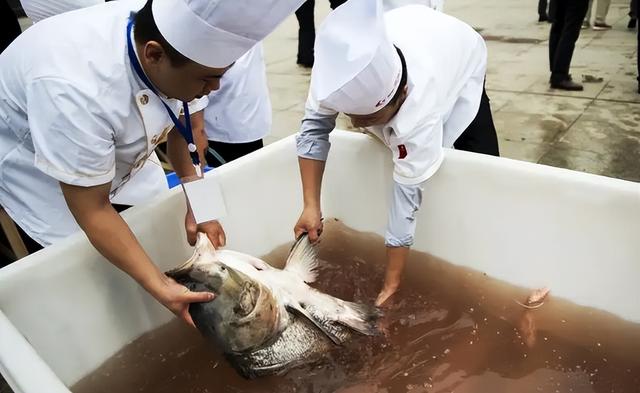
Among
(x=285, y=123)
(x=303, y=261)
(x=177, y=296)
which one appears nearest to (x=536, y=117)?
(x=285, y=123)

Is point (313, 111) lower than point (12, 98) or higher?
lower

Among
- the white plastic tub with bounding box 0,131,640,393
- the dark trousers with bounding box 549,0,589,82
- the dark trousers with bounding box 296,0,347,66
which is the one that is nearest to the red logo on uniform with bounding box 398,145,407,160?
the white plastic tub with bounding box 0,131,640,393

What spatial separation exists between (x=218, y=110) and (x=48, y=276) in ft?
3.31

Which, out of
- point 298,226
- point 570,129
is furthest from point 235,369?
point 570,129

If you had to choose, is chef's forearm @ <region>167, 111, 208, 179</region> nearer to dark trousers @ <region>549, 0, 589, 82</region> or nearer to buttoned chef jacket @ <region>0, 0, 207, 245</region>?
buttoned chef jacket @ <region>0, 0, 207, 245</region>

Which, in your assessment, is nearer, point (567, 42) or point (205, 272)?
point (205, 272)

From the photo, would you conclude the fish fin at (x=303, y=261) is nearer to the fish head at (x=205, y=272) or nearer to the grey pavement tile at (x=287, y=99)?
the fish head at (x=205, y=272)

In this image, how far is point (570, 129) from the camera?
3.64 meters

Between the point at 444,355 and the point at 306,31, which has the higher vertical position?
the point at 444,355

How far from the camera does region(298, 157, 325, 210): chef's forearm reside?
73.5 inches

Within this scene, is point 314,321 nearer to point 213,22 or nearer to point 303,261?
point 303,261

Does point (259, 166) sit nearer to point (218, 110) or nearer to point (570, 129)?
point (218, 110)

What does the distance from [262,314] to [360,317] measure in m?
0.35

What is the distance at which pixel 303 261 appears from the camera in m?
1.74
